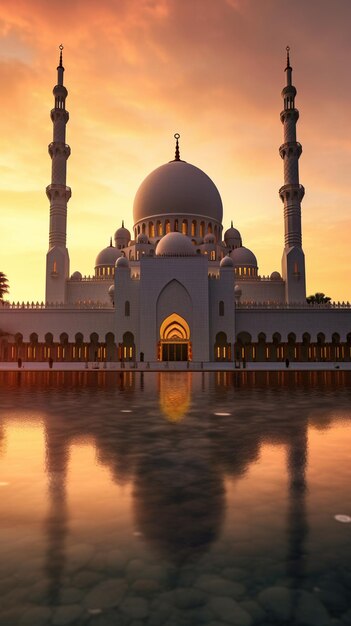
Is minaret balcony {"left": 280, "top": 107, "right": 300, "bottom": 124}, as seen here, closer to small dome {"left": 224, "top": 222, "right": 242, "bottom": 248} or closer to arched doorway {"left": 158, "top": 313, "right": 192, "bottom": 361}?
small dome {"left": 224, "top": 222, "right": 242, "bottom": 248}

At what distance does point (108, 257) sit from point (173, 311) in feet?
48.8

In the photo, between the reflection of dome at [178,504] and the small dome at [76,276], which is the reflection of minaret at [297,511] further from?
the small dome at [76,276]

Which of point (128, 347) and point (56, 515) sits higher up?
point (128, 347)

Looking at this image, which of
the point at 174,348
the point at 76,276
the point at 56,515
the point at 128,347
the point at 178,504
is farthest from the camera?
the point at 76,276

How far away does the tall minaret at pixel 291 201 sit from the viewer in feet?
146

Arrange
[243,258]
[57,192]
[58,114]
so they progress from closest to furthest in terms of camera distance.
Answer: [57,192] < [58,114] < [243,258]

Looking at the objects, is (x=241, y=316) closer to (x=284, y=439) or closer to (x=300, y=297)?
(x=300, y=297)

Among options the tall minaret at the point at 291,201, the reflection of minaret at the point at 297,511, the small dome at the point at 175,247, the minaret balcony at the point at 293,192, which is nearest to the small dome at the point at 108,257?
the small dome at the point at 175,247

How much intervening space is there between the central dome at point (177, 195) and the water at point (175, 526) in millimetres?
43617

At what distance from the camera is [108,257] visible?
52.7 meters

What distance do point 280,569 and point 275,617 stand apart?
1.81 feet

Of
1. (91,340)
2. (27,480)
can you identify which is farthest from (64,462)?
(91,340)

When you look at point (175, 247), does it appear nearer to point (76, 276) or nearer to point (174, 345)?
point (174, 345)

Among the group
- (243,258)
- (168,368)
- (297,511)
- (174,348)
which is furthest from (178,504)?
(243,258)
